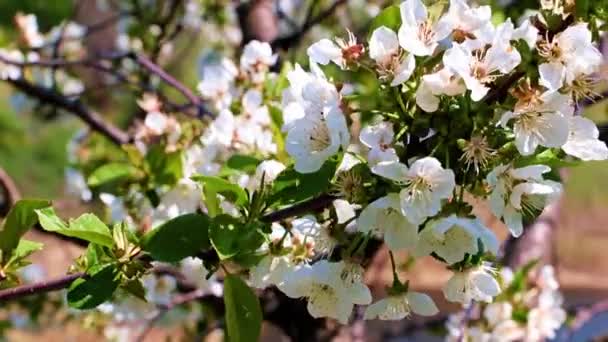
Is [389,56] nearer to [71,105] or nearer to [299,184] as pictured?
[299,184]

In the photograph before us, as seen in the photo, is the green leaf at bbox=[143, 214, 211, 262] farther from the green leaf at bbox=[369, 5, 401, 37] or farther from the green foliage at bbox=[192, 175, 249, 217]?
the green leaf at bbox=[369, 5, 401, 37]

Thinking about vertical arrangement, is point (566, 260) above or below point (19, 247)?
below

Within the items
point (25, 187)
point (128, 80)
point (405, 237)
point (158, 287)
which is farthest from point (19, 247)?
point (25, 187)

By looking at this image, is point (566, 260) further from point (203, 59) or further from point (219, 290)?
point (219, 290)

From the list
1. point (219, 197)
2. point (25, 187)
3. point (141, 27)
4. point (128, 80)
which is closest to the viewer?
point (219, 197)

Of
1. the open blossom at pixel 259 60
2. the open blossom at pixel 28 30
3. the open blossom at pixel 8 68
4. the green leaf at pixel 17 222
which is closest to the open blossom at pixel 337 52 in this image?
the green leaf at pixel 17 222

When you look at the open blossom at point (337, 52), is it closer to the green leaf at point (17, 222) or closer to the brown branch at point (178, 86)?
the green leaf at point (17, 222)
